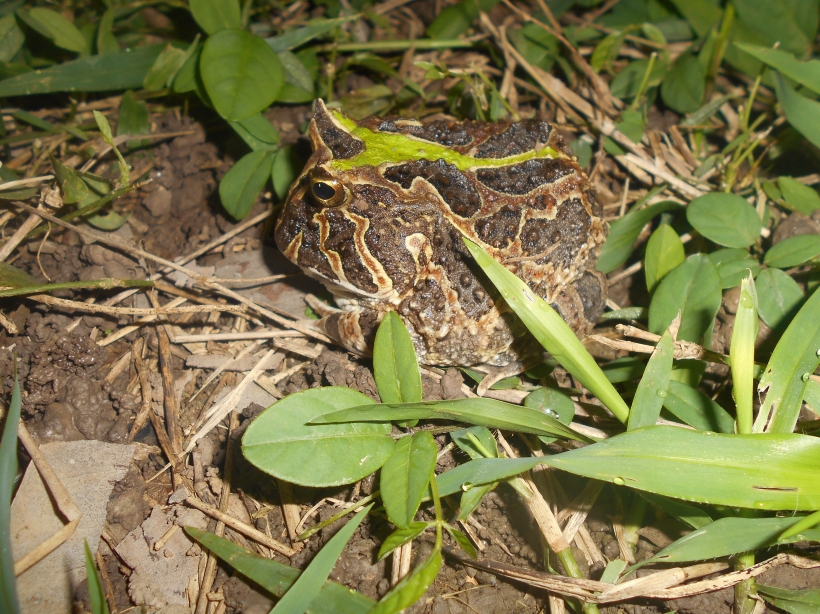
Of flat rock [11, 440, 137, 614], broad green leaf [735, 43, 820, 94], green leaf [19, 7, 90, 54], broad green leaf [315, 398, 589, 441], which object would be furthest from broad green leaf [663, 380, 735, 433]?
green leaf [19, 7, 90, 54]

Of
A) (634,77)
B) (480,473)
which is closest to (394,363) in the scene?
(480,473)

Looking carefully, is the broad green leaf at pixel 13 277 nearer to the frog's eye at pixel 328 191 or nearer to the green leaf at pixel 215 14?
the frog's eye at pixel 328 191

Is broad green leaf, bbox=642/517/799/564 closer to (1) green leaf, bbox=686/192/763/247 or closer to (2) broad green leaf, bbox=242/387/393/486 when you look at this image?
(2) broad green leaf, bbox=242/387/393/486

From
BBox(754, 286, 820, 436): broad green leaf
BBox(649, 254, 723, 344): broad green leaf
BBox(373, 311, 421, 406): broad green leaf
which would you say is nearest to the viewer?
BBox(754, 286, 820, 436): broad green leaf

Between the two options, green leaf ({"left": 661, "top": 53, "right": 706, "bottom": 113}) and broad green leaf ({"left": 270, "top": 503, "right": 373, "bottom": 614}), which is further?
green leaf ({"left": 661, "top": 53, "right": 706, "bottom": 113})

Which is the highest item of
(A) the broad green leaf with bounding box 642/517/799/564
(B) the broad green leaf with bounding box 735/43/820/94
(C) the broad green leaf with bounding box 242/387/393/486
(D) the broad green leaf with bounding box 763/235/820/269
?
(B) the broad green leaf with bounding box 735/43/820/94
